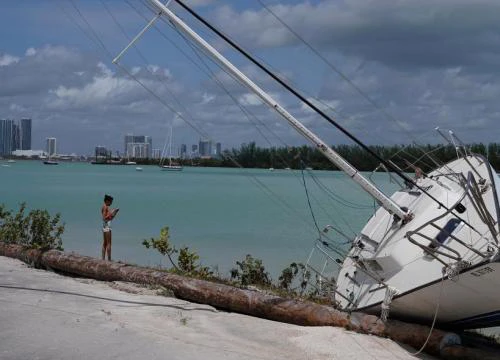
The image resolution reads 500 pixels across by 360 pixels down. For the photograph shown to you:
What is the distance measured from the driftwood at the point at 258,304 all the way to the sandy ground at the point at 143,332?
0.23m

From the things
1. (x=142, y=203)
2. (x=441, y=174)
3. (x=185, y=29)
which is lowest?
(x=142, y=203)

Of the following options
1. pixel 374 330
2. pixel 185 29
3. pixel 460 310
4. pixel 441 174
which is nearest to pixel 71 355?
pixel 374 330

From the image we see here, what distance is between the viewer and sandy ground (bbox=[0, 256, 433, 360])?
25.0 ft

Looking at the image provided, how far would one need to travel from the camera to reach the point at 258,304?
10.6m

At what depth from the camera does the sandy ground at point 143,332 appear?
7.63 meters

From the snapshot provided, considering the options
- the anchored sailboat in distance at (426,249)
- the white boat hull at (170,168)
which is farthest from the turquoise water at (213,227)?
the white boat hull at (170,168)

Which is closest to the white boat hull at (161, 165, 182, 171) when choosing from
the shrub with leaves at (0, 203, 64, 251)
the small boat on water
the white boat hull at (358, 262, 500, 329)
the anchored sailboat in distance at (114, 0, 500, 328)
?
the small boat on water

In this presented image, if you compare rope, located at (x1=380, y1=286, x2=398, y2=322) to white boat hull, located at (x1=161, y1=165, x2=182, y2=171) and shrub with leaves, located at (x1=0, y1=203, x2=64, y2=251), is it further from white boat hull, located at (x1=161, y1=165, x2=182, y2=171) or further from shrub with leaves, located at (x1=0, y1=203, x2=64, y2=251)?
white boat hull, located at (x1=161, y1=165, x2=182, y2=171)

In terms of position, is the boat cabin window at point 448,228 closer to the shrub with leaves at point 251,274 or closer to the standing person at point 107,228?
the shrub with leaves at point 251,274

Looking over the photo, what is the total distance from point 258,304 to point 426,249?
9.57 ft

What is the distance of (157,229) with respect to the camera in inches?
1251

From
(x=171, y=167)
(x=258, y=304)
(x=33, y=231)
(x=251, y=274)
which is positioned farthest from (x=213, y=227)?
(x=171, y=167)

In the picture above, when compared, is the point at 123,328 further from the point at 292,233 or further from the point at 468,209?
the point at 292,233

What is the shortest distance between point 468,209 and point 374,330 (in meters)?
2.23
